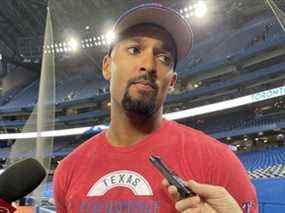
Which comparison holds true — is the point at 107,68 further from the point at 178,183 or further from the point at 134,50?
the point at 178,183

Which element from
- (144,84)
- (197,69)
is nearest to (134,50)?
(144,84)

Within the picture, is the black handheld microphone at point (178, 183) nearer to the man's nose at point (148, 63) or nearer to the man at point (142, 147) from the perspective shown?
the man at point (142, 147)

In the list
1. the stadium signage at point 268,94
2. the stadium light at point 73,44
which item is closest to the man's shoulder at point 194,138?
the stadium signage at point 268,94

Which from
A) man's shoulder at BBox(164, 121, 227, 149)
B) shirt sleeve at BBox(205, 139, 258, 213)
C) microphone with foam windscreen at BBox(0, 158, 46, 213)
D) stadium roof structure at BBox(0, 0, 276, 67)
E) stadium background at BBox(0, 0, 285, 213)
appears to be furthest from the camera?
stadium roof structure at BBox(0, 0, 276, 67)

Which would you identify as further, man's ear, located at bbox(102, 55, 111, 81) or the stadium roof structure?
the stadium roof structure

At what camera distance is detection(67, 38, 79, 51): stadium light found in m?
28.4

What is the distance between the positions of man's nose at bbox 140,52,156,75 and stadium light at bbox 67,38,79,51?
2769cm

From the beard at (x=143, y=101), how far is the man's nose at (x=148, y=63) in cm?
3

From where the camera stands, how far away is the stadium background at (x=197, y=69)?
20828mm

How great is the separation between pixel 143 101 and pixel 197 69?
22767mm

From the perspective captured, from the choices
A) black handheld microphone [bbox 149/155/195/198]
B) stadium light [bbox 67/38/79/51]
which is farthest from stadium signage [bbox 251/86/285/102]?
black handheld microphone [bbox 149/155/195/198]

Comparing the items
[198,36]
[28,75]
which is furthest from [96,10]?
[28,75]

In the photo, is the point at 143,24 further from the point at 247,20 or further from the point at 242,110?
the point at 247,20

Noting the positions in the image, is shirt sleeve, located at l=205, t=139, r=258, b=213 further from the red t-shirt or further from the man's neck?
the man's neck
